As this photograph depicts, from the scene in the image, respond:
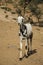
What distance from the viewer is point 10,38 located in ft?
34.6

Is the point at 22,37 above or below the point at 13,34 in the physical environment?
above

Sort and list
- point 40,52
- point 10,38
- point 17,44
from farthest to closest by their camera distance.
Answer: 1. point 10,38
2. point 17,44
3. point 40,52

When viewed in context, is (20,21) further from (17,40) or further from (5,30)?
(5,30)

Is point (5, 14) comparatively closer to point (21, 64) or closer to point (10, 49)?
point (10, 49)

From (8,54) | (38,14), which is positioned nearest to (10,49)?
(8,54)

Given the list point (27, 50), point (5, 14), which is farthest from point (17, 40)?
point (5, 14)

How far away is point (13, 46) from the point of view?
952 cm

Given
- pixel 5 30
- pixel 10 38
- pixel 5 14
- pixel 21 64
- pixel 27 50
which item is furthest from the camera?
pixel 5 14

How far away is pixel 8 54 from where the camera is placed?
340 inches

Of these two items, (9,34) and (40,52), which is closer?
(40,52)

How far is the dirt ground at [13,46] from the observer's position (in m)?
8.15

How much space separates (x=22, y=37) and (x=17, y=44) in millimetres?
1552

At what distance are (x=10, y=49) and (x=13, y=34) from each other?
210cm

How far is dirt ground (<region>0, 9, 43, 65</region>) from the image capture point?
8.15 meters
